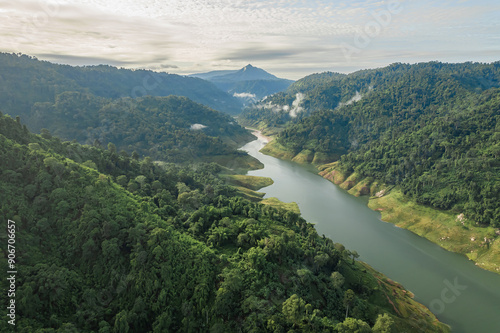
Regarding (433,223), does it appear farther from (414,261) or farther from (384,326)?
(384,326)

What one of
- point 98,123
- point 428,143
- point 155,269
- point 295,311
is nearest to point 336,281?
point 295,311

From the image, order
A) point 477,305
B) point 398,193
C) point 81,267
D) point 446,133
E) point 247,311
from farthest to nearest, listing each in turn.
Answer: point 446,133
point 398,193
point 477,305
point 81,267
point 247,311

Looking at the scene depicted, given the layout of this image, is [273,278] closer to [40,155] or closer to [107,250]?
[107,250]

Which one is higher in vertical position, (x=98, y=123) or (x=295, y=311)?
(x=98, y=123)

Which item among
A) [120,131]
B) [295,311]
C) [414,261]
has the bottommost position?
[414,261]

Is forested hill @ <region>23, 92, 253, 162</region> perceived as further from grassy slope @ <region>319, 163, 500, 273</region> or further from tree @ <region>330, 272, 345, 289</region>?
tree @ <region>330, 272, 345, 289</region>

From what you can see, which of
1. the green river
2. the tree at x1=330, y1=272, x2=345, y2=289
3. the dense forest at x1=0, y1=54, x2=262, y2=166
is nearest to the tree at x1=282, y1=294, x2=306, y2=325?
the tree at x1=330, y1=272, x2=345, y2=289

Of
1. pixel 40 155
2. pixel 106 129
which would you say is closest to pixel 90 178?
pixel 40 155
